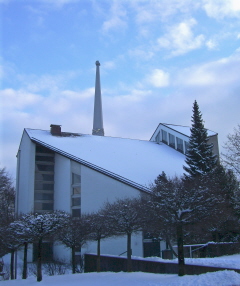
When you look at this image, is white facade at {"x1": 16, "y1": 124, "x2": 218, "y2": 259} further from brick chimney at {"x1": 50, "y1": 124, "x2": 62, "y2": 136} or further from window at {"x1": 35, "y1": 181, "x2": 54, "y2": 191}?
brick chimney at {"x1": 50, "y1": 124, "x2": 62, "y2": 136}

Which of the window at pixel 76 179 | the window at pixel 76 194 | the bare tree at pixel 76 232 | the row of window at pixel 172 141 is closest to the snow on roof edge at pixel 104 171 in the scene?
the window at pixel 76 179

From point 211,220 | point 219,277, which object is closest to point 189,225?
point 211,220

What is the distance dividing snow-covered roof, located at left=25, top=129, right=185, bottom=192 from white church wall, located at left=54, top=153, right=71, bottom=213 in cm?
154

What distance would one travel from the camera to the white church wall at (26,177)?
103 feet

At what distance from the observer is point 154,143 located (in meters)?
41.4

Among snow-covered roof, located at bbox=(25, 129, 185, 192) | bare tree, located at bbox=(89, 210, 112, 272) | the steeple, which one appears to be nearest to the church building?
snow-covered roof, located at bbox=(25, 129, 185, 192)

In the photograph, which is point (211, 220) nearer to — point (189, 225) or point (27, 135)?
point (189, 225)

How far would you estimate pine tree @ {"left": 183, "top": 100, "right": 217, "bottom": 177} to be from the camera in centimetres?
2527

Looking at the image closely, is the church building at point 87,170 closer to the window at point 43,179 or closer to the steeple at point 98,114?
the window at point 43,179

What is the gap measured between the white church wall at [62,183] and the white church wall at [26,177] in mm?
2073

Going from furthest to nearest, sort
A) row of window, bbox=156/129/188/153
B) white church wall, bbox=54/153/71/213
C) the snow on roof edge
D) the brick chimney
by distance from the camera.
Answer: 1. row of window, bbox=156/129/188/153
2. the brick chimney
3. white church wall, bbox=54/153/71/213
4. the snow on roof edge

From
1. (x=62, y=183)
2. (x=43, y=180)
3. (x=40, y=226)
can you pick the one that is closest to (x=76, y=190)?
(x=62, y=183)

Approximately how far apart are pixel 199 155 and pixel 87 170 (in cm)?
857

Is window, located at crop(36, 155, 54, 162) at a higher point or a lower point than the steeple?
lower
